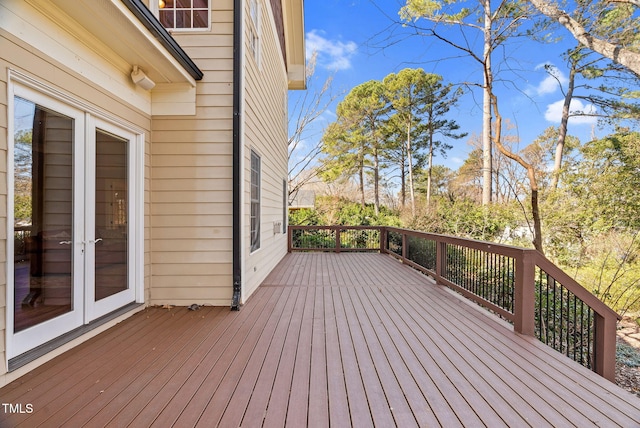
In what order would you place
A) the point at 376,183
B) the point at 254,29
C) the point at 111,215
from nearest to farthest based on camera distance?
1. the point at 111,215
2. the point at 254,29
3. the point at 376,183

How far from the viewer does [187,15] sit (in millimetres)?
3434

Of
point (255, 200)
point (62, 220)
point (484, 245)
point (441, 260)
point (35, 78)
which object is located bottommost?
point (441, 260)

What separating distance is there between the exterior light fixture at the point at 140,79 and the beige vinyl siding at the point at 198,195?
A: 15.7 inches

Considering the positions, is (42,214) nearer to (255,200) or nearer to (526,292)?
(255,200)

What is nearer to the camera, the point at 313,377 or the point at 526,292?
the point at 313,377

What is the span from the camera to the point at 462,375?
1.94m

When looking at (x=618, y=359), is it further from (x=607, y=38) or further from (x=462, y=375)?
(x=607, y=38)

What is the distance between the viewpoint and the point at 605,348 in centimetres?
242

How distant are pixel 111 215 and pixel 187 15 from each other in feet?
8.81

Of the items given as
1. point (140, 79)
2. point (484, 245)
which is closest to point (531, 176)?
point (484, 245)

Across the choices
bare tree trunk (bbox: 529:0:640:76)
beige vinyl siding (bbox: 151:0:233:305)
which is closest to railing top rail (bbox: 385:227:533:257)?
A: beige vinyl siding (bbox: 151:0:233:305)

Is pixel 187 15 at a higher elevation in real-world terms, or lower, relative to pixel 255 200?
higher

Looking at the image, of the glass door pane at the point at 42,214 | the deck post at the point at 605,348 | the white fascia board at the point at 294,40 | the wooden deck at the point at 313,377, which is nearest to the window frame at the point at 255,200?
the wooden deck at the point at 313,377

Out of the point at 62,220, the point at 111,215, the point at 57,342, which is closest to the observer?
the point at 57,342
